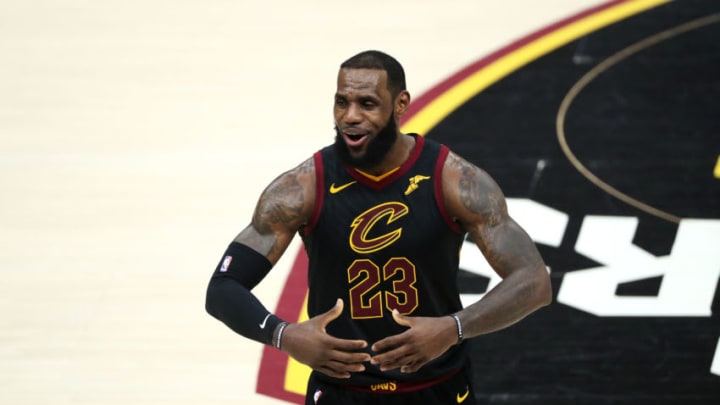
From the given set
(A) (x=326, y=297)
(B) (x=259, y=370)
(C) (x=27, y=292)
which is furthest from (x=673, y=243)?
(C) (x=27, y=292)

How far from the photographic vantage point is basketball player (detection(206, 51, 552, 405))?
365 cm

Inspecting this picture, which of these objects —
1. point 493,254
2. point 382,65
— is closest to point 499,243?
point 493,254

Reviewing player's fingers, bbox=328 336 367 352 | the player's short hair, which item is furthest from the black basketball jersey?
player's fingers, bbox=328 336 367 352

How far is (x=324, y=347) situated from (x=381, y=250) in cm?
44

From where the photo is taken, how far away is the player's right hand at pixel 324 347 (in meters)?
3.35

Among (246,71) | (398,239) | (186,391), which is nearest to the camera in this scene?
(398,239)

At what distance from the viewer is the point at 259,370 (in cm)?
524

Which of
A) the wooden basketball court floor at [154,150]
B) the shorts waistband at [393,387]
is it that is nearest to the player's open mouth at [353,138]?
the shorts waistband at [393,387]

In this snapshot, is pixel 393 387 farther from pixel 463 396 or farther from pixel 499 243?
pixel 499 243

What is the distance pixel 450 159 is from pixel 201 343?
1.94 meters

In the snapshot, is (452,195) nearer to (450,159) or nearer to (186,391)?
(450,159)

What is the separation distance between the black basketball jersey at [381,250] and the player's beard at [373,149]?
61 millimetres

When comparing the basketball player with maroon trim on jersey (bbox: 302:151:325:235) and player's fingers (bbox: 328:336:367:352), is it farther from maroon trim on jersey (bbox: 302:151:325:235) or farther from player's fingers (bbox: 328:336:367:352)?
player's fingers (bbox: 328:336:367:352)

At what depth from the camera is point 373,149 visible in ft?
12.1
